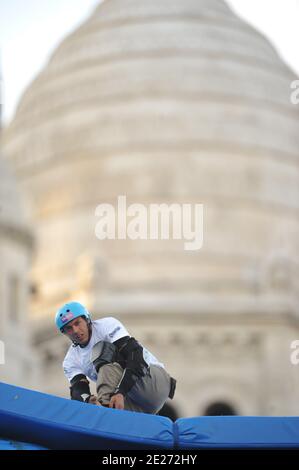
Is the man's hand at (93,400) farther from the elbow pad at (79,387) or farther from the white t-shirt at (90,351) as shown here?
the white t-shirt at (90,351)

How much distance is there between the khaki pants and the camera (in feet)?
38.5

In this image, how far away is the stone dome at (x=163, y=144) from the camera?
184 ft

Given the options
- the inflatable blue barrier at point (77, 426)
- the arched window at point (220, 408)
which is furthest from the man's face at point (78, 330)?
the arched window at point (220, 408)

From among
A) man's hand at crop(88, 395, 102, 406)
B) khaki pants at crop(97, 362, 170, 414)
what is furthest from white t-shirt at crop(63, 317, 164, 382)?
man's hand at crop(88, 395, 102, 406)

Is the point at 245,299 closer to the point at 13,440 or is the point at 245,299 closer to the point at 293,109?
the point at 293,109

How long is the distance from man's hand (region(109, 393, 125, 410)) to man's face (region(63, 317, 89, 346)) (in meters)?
0.61

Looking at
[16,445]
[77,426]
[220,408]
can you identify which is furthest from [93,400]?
[220,408]

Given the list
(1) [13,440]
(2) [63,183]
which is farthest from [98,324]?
(2) [63,183]

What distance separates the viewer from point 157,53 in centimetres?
6097

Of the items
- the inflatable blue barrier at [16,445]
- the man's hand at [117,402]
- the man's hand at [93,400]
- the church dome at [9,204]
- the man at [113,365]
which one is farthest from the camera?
the church dome at [9,204]

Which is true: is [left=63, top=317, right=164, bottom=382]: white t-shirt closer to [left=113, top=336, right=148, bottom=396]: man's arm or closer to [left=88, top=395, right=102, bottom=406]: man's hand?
[left=113, top=336, right=148, bottom=396]: man's arm

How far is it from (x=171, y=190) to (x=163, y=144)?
217 centimetres

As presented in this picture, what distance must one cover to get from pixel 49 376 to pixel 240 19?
2035cm
